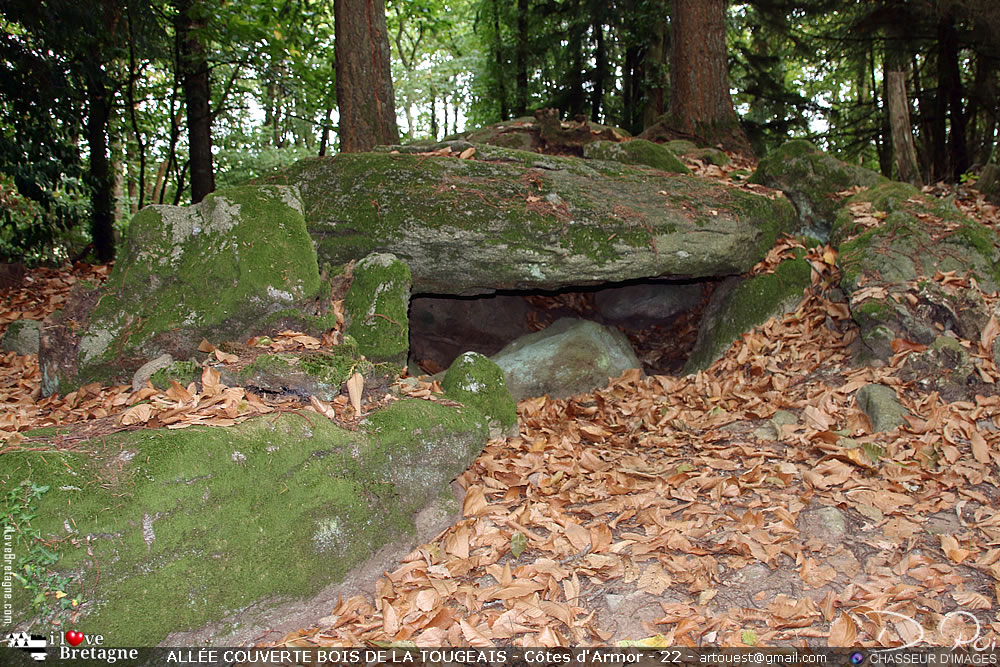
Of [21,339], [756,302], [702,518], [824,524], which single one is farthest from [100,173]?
[824,524]

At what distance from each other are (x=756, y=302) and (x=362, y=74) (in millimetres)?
4963

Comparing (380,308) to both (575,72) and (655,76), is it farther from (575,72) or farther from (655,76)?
(575,72)

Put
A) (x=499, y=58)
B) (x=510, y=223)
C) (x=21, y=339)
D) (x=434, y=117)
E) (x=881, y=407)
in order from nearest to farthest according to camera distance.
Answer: (x=881, y=407), (x=510, y=223), (x=21, y=339), (x=499, y=58), (x=434, y=117)

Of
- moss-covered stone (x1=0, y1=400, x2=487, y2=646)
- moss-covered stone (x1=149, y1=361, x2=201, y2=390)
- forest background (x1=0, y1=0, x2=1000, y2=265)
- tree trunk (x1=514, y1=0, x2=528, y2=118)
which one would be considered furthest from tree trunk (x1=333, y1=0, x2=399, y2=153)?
tree trunk (x1=514, y1=0, x2=528, y2=118)

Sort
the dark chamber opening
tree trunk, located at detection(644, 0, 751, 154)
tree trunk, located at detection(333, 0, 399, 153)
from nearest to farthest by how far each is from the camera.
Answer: tree trunk, located at detection(333, 0, 399, 153) → the dark chamber opening → tree trunk, located at detection(644, 0, 751, 154)

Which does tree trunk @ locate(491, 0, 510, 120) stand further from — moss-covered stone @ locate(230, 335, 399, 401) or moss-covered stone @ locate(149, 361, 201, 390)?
moss-covered stone @ locate(149, 361, 201, 390)

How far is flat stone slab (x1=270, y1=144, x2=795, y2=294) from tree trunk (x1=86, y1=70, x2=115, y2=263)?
173 inches

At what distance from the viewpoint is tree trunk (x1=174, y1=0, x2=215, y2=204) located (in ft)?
32.4

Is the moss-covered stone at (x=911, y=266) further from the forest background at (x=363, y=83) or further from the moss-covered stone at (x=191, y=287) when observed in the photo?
the moss-covered stone at (x=191, y=287)

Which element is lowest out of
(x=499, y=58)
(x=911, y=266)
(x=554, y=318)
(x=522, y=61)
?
(x=554, y=318)

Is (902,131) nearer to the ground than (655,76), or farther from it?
nearer to the ground

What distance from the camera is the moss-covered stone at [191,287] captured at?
4.53 metres

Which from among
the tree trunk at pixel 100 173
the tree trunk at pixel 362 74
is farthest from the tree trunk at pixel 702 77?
the tree trunk at pixel 100 173

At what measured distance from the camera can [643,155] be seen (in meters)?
7.52
